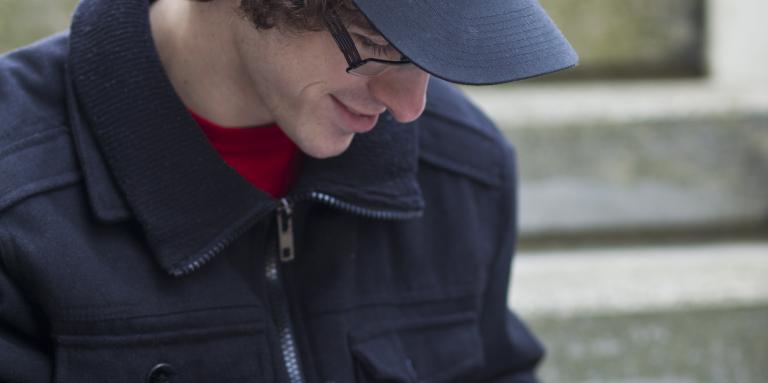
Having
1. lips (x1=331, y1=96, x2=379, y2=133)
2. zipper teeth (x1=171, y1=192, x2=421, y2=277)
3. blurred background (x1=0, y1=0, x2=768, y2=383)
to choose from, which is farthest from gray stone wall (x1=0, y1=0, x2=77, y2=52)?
lips (x1=331, y1=96, x2=379, y2=133)

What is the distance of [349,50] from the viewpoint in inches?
62.5

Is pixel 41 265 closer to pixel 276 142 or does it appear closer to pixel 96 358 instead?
pixel 96 358

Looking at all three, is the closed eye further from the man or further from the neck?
the neck

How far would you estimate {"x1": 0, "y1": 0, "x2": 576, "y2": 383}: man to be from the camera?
160 centimetres

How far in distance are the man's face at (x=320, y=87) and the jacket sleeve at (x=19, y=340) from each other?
0.46 m

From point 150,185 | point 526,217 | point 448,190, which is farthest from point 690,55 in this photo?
point 150,185

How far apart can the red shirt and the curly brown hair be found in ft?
0.87

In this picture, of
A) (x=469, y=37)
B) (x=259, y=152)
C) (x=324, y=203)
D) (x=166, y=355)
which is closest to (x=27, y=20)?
(x=259, y=152)

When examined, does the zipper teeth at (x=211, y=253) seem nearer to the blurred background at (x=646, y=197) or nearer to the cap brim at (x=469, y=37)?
the cap brim at (x=469, y=37)

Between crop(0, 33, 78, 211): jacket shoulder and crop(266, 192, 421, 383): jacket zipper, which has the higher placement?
crop(0, 33, 78, 211): jacket shoulder

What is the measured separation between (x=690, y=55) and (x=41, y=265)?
234cm

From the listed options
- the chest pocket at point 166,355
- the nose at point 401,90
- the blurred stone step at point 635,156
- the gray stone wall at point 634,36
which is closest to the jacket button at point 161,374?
the chest pocket at point 166,355

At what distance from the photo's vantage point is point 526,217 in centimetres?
331

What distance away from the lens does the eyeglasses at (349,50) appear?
1.57 meters
